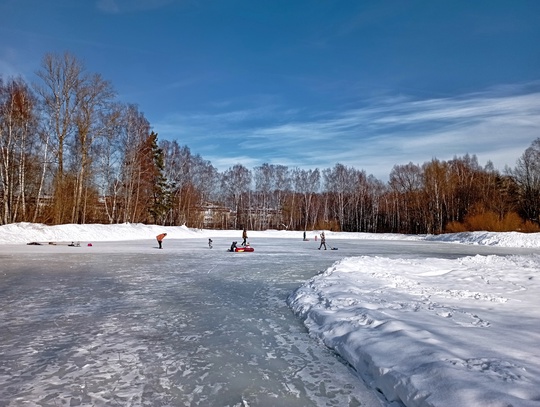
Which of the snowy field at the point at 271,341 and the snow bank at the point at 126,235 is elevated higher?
the snow bank at the point at 126,235

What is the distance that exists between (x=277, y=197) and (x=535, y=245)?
38.4 m

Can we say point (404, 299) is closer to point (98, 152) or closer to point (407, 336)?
point (407, 336)

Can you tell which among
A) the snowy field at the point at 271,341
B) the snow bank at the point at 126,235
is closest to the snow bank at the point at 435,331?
the snowy field at the point at 271,341

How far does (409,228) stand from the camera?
188ft

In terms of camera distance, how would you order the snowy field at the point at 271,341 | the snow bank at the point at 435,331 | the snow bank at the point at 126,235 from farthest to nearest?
the snow bank at the point at 126,235 → the snowy field at the point at 271,341 → the snow bank at the point at 435,331

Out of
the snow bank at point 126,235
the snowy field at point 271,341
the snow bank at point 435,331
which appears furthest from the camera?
the snow bank at point 126,235

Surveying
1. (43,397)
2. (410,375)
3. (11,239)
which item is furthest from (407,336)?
(11,239)

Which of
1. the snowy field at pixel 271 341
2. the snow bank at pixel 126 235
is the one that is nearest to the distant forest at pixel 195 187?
the snow bank at pixel 126 235

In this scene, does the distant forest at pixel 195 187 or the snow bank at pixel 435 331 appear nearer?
the snow bank at pixel 435 331

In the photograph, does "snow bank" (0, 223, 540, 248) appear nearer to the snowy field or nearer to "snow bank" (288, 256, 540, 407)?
the snowy field

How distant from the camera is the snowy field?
3.10 meters

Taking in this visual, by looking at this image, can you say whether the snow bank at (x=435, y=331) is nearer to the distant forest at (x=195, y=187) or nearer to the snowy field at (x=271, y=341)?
the snowy field at (x=271, y=341)

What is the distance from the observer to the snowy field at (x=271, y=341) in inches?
122

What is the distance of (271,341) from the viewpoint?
4793mm
